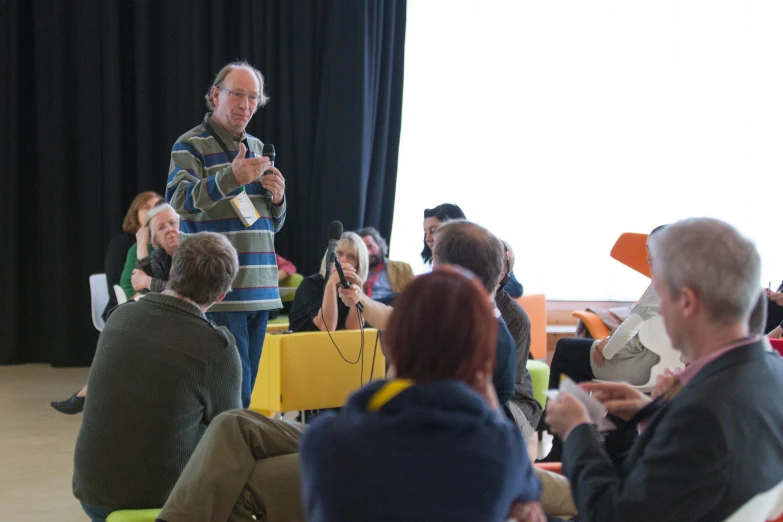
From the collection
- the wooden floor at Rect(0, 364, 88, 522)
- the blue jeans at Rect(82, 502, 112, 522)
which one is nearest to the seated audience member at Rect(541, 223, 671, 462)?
the blue jeans at Rect(82, 502, 112, 522)

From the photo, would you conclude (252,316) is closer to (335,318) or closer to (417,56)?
(335,318)

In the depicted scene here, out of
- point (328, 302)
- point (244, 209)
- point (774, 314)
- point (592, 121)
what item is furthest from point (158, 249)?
point (592, 121)

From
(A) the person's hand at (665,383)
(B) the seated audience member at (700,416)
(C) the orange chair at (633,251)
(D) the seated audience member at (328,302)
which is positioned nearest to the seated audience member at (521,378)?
(A) the person's hand at (665,383)

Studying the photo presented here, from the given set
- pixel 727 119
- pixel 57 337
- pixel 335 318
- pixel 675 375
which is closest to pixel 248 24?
pixel 57 337

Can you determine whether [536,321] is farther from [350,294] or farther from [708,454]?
[708,454]

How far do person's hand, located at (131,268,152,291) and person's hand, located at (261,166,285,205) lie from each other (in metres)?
1.31

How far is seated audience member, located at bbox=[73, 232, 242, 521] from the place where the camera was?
7.24 feet

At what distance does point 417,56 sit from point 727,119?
2370 millimetres

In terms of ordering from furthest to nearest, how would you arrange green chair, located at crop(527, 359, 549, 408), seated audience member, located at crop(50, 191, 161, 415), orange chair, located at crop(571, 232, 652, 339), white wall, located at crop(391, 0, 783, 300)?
white wall, located at crop(391, 0, 783, 300) < seated audience member, located at crop(50, 191, 161, 415) < orange chair, located at crop(571, 232, 652, 339) < green chair, located at crop(527, 359, 549, 408)

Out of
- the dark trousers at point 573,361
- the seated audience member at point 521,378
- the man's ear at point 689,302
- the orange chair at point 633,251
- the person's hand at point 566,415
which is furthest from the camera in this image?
the orange chair at point 633,251

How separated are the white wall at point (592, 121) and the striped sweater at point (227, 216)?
3523mm

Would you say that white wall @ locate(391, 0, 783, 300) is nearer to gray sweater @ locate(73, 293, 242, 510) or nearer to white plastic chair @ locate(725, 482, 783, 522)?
gray sweater @ locate(73, 293, 242, 510)

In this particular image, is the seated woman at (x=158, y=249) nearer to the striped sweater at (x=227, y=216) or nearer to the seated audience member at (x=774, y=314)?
the striped sweater at (x=227, y=216)

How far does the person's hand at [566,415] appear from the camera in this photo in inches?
65.4
